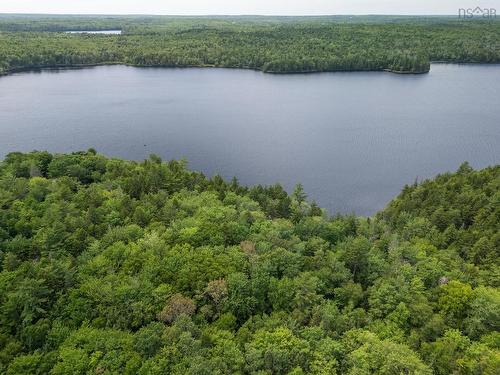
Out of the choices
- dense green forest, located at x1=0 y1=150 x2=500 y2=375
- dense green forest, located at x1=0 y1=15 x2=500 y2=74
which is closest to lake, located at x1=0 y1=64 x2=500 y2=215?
dense green forest, located at x1=0 y1=15 x2=500 y2=74

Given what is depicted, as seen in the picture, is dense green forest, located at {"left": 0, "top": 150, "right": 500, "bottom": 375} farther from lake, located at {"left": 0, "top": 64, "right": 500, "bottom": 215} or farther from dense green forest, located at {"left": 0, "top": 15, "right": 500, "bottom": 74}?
dense green forest, located at {"left": 0, "top": 15, "right": 500, "bottom": 74}

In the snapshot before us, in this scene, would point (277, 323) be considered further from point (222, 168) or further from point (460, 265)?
point (222, 168)

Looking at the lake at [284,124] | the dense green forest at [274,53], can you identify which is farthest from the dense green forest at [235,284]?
the dense green forest at [274,53]

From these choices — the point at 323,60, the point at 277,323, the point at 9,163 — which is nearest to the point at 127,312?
the point at 277,323

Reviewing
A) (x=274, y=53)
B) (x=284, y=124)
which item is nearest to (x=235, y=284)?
(x=284, y=124)

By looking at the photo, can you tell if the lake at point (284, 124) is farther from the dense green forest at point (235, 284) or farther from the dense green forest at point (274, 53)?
the dense green forest at point (235, 284)

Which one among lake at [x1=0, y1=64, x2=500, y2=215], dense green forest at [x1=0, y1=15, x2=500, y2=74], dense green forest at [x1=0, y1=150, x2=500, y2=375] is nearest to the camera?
dense green forest at [x1=0, y1=150, x2=500, y2=375]

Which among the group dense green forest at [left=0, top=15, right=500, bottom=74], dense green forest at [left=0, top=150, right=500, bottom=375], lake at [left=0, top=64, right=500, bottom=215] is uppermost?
dense green forest at [left=0, top=15, right=500, bottom=74]
